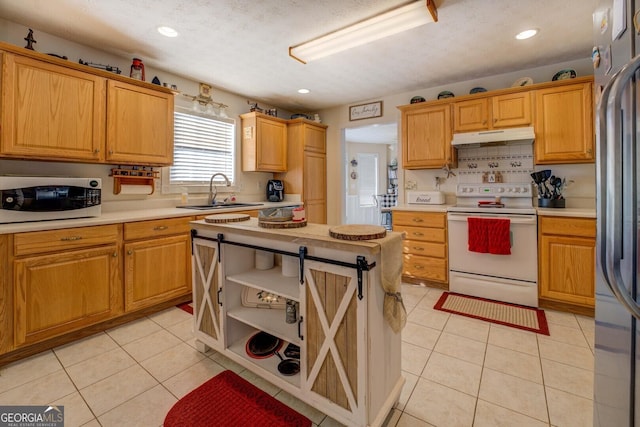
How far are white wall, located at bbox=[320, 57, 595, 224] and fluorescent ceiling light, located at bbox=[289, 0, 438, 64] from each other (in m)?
1.71

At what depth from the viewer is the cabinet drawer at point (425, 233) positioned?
3.19m

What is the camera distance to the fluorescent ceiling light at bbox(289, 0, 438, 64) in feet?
6.91

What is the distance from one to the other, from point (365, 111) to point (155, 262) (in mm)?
3473

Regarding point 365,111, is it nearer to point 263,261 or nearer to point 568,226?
point 568,226

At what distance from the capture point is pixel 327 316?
1.30 m

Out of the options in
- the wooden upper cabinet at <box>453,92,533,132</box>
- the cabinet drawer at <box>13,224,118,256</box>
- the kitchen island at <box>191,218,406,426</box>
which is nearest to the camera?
the kitchen island at <box>191,218,406,426</box>

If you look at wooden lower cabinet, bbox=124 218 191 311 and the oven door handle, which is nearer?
wooden lower cabinet, bbox=124 218 191 311

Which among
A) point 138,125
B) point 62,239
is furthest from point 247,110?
point 62,239

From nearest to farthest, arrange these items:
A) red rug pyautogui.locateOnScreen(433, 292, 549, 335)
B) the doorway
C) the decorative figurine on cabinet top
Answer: the decorative figurine on cabinet top → red rug pyautogui.locateOnScreen(433, 292, 549, 335) → the doorway

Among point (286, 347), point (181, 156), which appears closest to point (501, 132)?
point (286, 347)

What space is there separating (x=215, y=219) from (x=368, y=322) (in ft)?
3.80

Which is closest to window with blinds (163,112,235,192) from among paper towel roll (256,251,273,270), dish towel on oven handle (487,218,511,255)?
paper towel roll (256,251,273,270)
